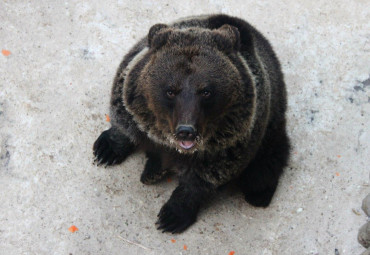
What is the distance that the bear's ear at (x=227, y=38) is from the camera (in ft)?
12.5

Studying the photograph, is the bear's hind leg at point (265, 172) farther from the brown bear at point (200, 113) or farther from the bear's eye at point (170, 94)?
the bear's eye at point (170, 94)

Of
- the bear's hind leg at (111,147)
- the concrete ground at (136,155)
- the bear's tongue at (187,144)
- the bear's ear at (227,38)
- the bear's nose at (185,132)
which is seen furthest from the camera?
the bear's hind leg at (111,147)

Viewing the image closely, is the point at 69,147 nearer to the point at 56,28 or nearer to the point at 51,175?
the point at 51,175

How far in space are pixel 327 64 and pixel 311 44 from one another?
0.33 m

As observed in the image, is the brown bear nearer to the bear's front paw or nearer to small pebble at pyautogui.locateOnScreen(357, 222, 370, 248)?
the bear's front paw

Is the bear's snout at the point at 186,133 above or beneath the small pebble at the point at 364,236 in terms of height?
above

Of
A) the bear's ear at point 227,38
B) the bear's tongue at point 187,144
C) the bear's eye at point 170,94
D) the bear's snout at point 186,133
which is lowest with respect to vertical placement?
the bear's tongue at point 187,144

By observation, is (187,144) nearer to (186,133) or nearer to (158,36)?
(186,133)

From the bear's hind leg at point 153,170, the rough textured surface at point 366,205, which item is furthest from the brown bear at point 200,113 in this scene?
the rough textured surface at point 366,205

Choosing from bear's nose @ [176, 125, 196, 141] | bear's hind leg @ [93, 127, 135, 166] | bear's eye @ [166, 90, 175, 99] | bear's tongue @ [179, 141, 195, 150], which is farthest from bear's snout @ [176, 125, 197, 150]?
bear's hind leg @ [93, 127, 135, 166]

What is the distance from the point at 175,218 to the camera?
456cm

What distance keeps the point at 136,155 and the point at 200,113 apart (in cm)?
159

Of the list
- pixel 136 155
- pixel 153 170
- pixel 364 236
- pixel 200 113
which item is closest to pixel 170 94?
pixel 200 113

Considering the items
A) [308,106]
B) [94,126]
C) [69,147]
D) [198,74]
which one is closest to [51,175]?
[69,147]
